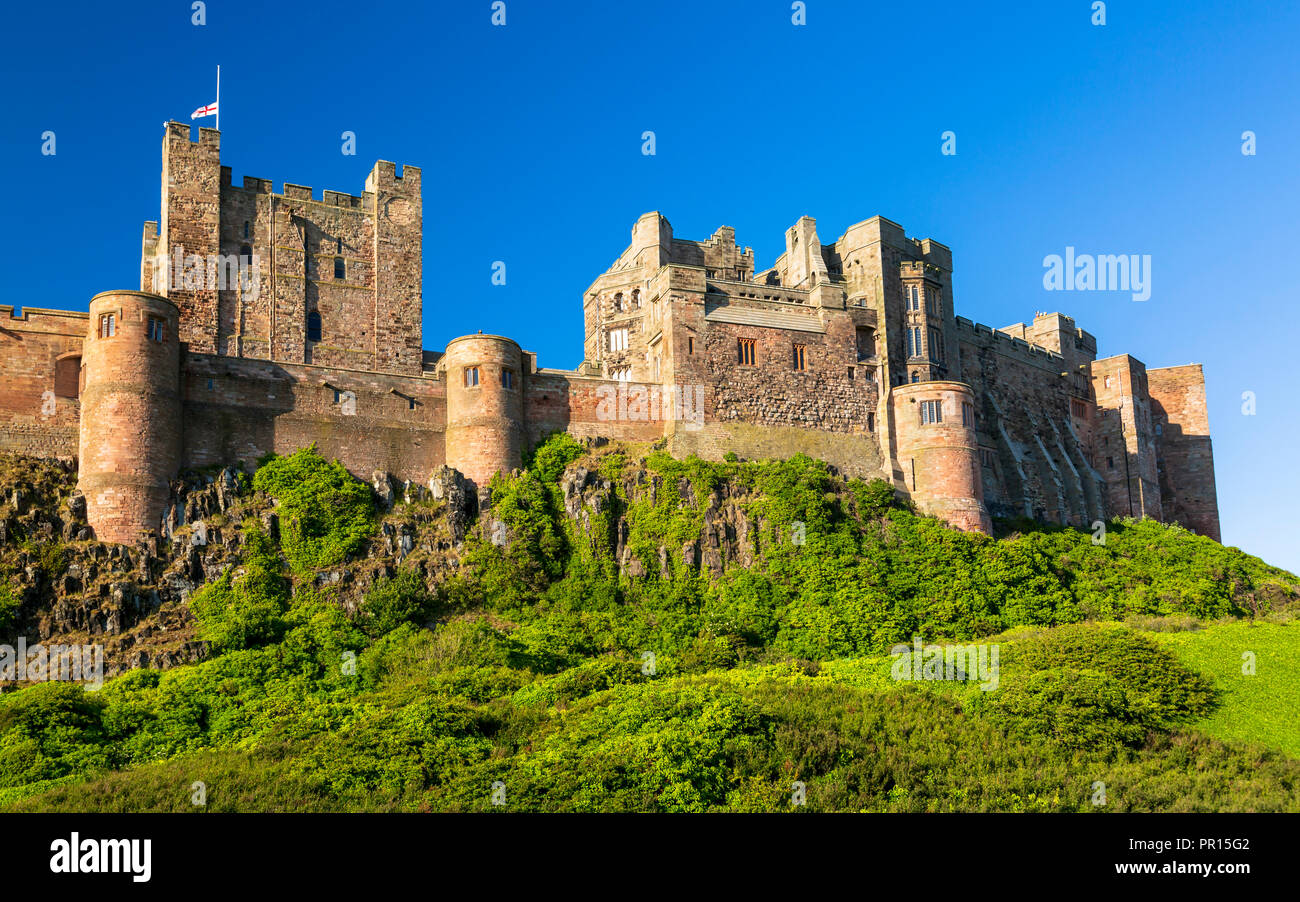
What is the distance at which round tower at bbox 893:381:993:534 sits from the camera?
53125mm

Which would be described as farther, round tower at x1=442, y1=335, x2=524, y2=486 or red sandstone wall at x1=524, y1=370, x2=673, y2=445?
red sandstone wall at x1=524, y1=370, x2=673, y2=445

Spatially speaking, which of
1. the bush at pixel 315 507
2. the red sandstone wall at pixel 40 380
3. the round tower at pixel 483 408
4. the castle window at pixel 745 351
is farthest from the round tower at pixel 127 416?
the castle window at pixel 745 351

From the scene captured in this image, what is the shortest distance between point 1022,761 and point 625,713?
10571mm

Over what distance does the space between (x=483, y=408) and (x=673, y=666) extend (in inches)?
510

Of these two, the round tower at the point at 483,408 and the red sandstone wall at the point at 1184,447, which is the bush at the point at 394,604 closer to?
the round tower at the point at 483,408

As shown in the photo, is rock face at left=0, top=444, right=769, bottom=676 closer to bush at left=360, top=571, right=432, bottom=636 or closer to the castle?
bush at left=360, top=571, right=432, bottom=636

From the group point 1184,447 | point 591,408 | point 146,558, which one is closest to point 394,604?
point 146,558

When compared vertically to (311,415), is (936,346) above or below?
above

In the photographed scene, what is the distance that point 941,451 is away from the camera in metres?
54.2

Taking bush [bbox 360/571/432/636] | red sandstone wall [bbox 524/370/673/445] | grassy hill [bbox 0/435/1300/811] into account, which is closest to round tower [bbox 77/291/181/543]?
grassy hill [bbox 0/435/1300/811]

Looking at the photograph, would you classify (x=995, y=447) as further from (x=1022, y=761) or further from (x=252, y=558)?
(x=252, y=558)

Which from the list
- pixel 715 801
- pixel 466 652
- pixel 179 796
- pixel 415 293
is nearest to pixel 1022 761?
pixel 715 801

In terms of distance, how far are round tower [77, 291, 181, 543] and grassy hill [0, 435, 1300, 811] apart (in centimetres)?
332

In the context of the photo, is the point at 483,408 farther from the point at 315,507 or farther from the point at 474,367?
the point at 315,507
